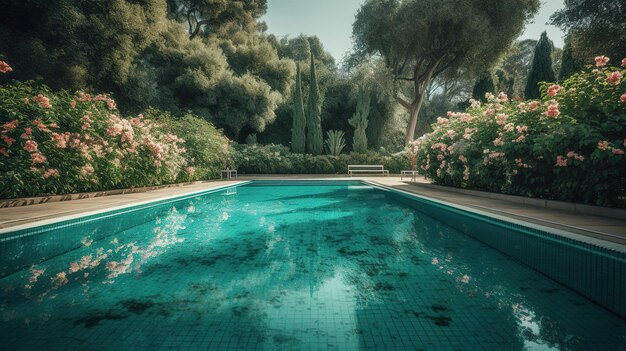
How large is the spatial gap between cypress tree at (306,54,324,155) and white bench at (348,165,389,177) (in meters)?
2.92

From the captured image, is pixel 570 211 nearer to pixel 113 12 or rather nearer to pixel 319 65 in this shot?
pixel 113 12

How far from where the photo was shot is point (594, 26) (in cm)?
1491

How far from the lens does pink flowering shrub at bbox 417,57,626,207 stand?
4402 millimetres

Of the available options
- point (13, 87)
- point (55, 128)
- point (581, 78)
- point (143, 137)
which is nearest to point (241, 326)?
point (581, 78)

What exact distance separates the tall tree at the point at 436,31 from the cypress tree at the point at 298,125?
487 centimetres

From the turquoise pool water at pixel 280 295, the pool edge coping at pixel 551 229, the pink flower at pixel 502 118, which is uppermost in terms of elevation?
the pink flower at pixel 502 118

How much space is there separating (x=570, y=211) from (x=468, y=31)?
48.4 ft

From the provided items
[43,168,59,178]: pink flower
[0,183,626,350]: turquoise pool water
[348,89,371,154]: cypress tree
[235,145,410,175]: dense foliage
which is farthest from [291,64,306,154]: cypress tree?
[0,183,626,350]: turquoise pool water

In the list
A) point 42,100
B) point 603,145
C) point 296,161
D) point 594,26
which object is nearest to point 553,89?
point 603,145

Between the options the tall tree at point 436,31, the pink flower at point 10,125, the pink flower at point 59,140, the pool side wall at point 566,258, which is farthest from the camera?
the tall tree at point 436,31

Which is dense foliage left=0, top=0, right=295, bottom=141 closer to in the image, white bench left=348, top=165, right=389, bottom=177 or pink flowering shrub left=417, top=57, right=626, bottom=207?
white bench left=348, top=165, right=389, bottom=177

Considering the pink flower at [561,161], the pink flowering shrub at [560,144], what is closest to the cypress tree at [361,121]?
the pink flowering shrub at [560,144]

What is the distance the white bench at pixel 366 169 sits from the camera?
1755cm

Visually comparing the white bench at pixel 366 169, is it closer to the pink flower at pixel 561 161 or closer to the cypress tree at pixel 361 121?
the cypress tree at pixel 361 121
